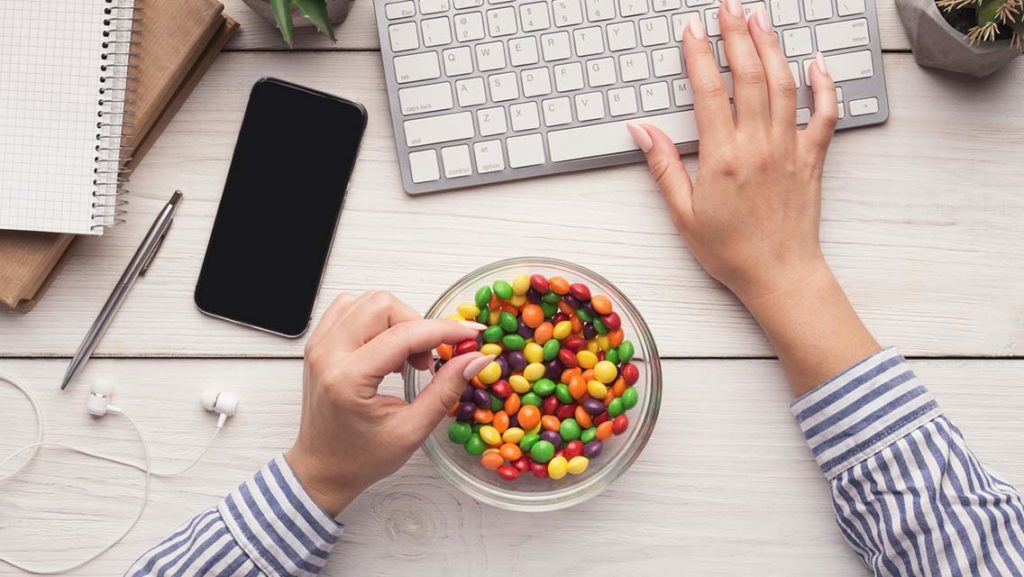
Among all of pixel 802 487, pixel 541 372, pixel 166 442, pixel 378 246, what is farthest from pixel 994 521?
pixel 166 442

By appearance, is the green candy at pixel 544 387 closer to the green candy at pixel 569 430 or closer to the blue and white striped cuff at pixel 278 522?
the green candy at pixel 569 430

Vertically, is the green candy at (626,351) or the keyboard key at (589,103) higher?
the keyboard key at (589,103)

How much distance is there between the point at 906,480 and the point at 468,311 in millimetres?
439

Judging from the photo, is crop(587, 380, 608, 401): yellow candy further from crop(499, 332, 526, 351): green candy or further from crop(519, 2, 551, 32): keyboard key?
crop(519, 2, 551, 32): keyboard key

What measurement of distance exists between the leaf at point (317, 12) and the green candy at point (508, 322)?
307mm

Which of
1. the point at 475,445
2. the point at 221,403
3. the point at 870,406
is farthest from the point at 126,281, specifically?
the point at 870,406

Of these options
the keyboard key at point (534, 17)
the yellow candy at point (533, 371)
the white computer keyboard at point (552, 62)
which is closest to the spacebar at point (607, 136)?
the white computer keyboard at point (552, 62)

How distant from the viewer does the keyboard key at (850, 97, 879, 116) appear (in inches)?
32.1

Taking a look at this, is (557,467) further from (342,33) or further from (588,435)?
(342,33)

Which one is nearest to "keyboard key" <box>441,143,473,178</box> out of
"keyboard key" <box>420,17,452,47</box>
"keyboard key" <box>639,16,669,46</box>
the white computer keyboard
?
the white computer keyboard

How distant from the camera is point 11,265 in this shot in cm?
78

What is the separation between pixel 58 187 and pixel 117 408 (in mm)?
227

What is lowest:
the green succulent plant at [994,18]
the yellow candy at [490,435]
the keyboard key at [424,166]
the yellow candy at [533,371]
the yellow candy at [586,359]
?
the yellow candy at [490,435]

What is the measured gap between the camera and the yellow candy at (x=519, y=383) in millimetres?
782
